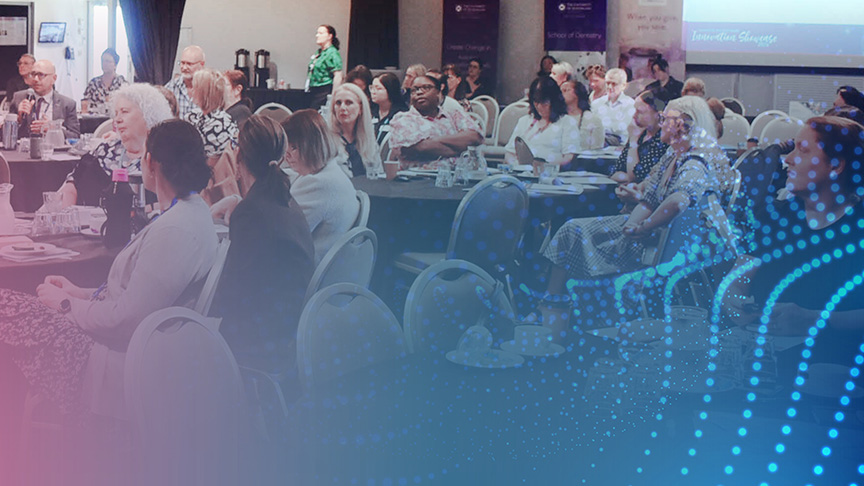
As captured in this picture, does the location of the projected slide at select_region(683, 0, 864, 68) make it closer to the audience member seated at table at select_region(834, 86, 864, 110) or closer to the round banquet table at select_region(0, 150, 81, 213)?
the audience member seated at table at select_region(834, 86, 864, 110)

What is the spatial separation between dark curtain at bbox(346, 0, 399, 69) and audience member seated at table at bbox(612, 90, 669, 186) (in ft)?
4.40

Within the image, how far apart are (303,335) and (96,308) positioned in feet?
1.91

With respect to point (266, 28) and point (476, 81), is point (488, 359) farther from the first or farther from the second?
point (266, 28)

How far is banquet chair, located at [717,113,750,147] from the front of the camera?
323 centimetres

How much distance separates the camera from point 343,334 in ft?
8.48

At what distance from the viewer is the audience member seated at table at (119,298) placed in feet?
7.98

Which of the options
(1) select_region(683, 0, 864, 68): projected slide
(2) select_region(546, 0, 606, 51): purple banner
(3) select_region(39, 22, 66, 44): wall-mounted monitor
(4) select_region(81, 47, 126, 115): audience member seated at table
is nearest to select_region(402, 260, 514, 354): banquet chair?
(4) select_region(81, 47, 126, 115): audience member seated at table

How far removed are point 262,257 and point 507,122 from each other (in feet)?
5.00

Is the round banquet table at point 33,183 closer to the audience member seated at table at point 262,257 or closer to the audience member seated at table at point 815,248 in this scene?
the audience member seated at table at point 262,257

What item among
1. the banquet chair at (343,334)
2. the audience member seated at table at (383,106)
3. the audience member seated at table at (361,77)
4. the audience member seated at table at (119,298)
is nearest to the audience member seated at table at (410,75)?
the audience member seated at table at (383,106)

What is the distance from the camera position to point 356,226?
2.82 m

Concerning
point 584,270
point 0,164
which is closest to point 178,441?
point 0,164

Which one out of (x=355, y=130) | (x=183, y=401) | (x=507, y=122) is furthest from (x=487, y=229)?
(x=183, y=401)

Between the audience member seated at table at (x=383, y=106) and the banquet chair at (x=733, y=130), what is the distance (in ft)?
3.89
